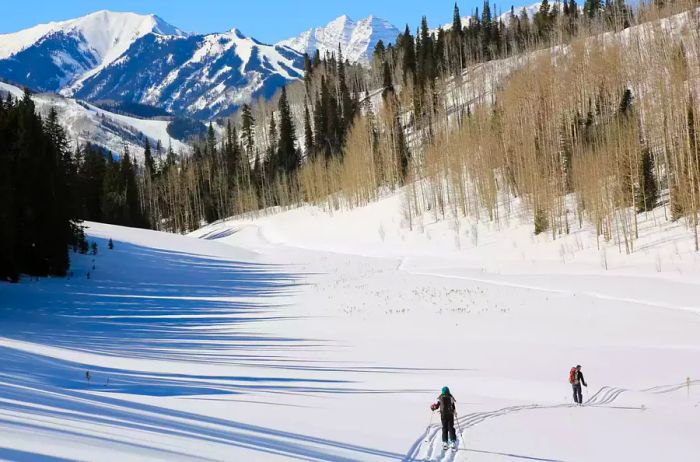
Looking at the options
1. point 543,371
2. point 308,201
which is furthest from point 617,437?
point 308,201

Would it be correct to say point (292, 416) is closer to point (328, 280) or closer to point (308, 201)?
point (328, 280)

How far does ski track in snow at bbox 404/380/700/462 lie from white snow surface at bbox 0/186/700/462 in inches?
2.3

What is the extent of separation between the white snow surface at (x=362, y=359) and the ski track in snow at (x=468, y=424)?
0.06 m

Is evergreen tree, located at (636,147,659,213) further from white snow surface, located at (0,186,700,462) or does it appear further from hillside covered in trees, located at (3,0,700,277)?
white snow surface, located at (0,186,700,462)

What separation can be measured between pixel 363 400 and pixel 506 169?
41.4 m

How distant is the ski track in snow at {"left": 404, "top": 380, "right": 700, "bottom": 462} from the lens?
347 inches

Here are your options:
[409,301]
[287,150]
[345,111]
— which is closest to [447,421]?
[409,301]

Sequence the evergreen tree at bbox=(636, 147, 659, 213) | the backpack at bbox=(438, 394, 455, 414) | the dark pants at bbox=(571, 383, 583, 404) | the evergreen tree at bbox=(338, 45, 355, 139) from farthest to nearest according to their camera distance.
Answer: the evergreen tree at bbox=(338, 45, 355, 139), the evergreen tree at bbox=(636, 147, 659, 213), the dark pants at bbox=(571, 383, 583, 404), the backpack at bbox=(438, 394, 455, 414)

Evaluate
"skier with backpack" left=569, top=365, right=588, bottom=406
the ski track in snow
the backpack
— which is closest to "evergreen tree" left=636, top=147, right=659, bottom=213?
the ski track in snow

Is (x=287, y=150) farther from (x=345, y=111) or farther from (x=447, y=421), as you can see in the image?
(x=447, y=421)

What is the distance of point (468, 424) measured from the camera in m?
10.5

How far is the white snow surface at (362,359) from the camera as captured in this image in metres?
8.64

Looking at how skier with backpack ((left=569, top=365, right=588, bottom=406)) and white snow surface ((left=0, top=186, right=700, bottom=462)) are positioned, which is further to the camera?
skier with backpack ((left=569, top=365, right=588, bottom=406))

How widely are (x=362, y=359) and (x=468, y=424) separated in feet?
17.6
